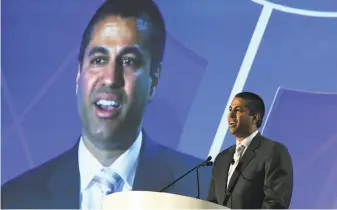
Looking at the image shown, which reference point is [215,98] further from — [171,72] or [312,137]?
[312,137]

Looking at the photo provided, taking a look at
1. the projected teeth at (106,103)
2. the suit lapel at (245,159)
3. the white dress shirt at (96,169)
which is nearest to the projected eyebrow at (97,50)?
the projected teeth at (106,103)

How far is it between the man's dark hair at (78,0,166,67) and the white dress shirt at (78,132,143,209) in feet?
1.82

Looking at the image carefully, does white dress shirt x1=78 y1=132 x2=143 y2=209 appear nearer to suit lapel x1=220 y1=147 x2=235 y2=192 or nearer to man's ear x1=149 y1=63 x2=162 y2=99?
man's ear x1=149 y1=63 x2=162 y2=99

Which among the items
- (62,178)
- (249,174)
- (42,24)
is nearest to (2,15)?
(42,24)

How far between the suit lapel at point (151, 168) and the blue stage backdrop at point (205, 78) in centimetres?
7

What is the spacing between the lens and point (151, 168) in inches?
163

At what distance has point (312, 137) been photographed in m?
3.93

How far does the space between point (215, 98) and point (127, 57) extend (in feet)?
2.03

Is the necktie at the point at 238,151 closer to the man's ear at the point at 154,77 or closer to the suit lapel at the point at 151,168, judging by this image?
the suit lapel at the point at 151,168

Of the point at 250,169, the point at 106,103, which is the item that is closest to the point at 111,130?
the point at 106,103

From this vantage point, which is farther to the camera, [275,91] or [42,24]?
[42,24]

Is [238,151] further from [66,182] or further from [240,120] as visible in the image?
[66,182]

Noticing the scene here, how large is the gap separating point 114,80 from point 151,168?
0.60 metres

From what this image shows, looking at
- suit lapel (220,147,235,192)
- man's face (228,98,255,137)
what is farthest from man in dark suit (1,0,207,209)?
man's face (228,98,255,137)
